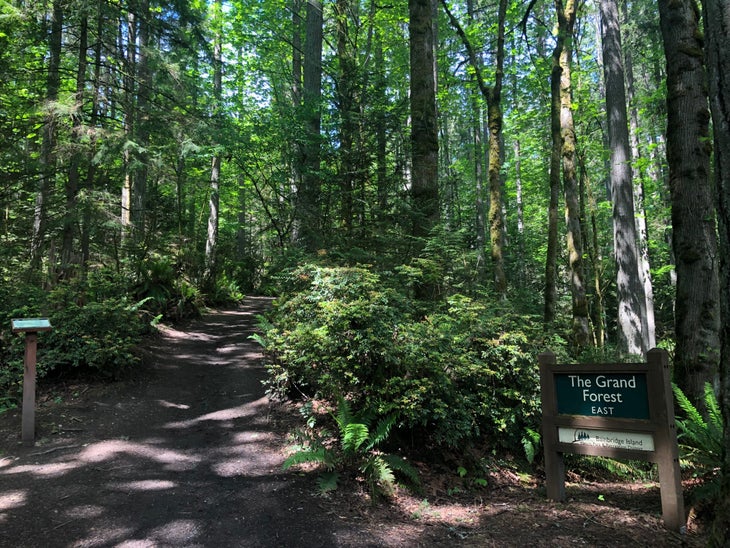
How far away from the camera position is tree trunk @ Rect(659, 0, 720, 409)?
4812 mm

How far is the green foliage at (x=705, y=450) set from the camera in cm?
339

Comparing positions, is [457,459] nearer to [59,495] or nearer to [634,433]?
[634,433]

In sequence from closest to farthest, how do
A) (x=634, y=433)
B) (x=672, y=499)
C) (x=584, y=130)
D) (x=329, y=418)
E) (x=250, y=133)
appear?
1. (x=672, y=499)
2. (x=634, y=433)
3. (x=329, y=418)
4. (x=250, y=133)
5. (x=584, y=130)

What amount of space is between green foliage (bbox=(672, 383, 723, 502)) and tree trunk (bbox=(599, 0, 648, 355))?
234 inches

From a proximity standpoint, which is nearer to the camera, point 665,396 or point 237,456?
point 665,396

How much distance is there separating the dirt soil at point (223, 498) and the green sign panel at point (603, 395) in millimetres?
840

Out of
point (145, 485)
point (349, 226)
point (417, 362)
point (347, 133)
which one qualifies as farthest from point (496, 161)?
point (145, 485)

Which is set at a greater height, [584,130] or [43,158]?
[584,130]

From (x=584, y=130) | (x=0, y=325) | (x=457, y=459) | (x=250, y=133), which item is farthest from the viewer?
(x=584, y=130)

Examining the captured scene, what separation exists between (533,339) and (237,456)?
4320mm

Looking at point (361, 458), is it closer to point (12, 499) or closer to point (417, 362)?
point (417, 362)

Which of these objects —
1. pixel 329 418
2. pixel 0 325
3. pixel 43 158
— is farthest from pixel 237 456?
pixel 43 158

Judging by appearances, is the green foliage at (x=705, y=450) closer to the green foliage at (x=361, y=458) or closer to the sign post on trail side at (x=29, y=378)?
the green foliage at (x=361, y=458)

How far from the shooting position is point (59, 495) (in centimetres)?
395
